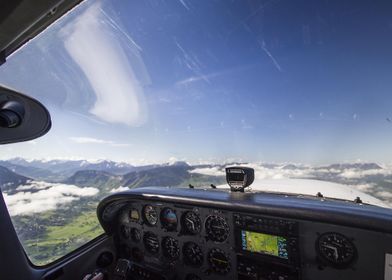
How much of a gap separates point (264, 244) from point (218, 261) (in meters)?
0.60

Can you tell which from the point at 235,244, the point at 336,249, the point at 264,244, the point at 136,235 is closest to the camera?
the point at 336,249

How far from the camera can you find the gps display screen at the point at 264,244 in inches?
85.4

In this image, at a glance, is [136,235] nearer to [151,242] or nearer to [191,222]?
[151,242]

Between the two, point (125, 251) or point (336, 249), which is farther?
point (125, 251)

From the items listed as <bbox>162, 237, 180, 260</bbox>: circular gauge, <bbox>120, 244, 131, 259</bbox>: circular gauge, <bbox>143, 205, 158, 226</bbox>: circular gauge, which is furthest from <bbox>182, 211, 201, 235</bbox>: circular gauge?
<bbox>120, 244, 131, 259</bbox>: circular gauge

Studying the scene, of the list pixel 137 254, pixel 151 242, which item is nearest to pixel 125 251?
pixel 137 254

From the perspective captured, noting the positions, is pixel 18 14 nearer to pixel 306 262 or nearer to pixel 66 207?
pixel 66 207

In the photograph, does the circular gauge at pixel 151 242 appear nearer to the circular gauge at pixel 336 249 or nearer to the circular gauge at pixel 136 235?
the circular gauge at pixel 136 235

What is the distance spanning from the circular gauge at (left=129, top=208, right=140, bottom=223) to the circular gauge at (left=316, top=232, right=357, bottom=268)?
2.07 meters

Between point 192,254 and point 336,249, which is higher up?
point 336,249

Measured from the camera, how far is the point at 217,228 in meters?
2.55

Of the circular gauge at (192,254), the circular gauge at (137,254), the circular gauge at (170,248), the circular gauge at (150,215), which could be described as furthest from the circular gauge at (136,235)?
the circular gauge at (192,254)

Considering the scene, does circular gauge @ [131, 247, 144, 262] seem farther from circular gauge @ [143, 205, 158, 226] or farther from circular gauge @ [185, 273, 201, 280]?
circular gauge @ [185, 273, 201, 280]

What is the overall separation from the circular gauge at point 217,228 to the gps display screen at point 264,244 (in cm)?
20
